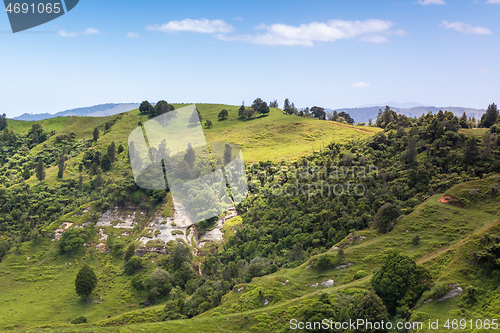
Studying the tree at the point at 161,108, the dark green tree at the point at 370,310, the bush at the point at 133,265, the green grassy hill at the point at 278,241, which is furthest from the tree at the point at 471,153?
the tree at the point at 161,108

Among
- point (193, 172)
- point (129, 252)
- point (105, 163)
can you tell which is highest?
point (105, 163)

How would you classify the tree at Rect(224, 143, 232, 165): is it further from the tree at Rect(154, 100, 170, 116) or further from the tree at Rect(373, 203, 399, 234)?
the tree at Rect(373, 203, 399, 234)

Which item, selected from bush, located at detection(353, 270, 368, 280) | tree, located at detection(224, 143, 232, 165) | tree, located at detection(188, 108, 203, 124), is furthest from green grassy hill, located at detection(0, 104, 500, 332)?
tree, located at detection(188, 108, 203, 124)

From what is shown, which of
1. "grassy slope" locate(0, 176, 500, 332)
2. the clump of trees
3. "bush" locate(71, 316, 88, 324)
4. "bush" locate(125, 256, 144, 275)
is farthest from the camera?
the clump of trees

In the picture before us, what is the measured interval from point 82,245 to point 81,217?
10569 mm

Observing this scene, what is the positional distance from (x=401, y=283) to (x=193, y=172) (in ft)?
241

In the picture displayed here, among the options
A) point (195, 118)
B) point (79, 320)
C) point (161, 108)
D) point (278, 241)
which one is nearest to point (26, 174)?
point (161, 108)

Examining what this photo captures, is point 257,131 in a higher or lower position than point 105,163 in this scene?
higher

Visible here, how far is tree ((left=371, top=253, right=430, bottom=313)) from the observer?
38.5 metres

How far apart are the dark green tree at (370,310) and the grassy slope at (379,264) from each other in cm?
364

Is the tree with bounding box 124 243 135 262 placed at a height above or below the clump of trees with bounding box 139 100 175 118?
below

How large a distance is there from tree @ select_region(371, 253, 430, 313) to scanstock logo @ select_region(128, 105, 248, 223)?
187 ft

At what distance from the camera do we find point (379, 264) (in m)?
48.8

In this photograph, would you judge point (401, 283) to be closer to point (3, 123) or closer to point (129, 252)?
point (129, 252)
